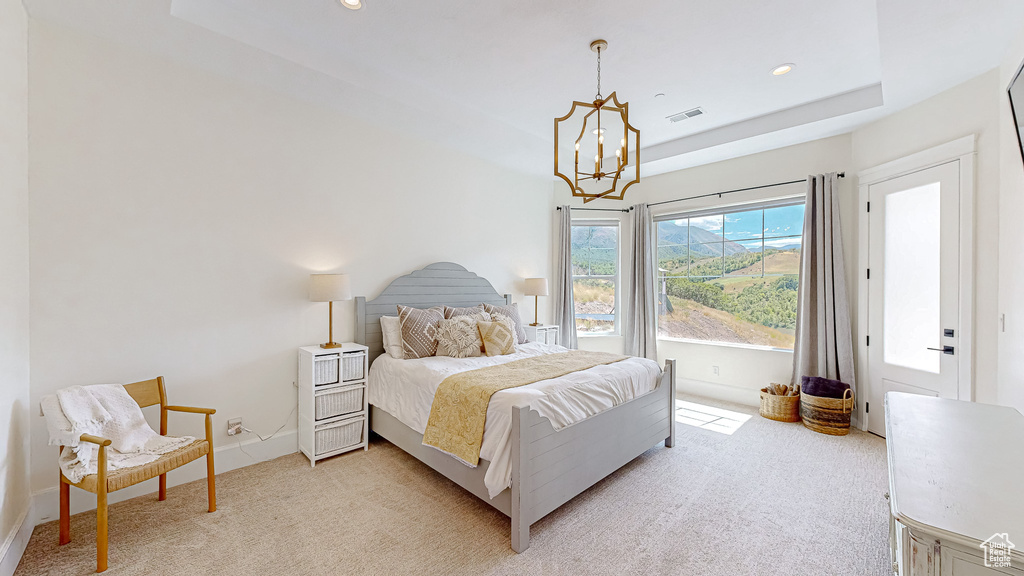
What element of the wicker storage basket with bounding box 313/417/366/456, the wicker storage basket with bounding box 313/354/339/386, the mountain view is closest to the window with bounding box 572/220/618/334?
the mountain view

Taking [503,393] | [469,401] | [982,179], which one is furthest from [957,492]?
[982,179]

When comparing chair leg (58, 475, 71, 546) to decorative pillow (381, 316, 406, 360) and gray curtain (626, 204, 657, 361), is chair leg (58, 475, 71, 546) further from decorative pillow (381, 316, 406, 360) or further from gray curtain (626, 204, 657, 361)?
gray curtain (626, 204, 657, 361)

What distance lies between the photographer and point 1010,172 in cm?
228

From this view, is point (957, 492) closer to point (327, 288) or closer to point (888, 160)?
point (327, 288)

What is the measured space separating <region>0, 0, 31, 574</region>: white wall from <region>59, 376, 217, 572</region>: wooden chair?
6.8 inches

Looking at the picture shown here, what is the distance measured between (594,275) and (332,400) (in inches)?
143

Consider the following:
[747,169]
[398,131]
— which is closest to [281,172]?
[398,131]

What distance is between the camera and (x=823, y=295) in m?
3.78

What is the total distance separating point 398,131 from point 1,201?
2.55 meters

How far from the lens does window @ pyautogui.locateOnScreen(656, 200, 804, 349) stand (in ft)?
13.9

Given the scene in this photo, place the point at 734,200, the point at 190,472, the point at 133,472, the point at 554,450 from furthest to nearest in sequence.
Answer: the point at 734,200 → the point at 190,472 → the point at 554,450 → the point at 133,472

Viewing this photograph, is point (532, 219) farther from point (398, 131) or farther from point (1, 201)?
point (1, 201)

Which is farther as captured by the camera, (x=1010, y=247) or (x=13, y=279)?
(x=1010, y=247)

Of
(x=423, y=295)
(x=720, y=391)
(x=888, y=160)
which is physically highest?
(x=888, y=160)
